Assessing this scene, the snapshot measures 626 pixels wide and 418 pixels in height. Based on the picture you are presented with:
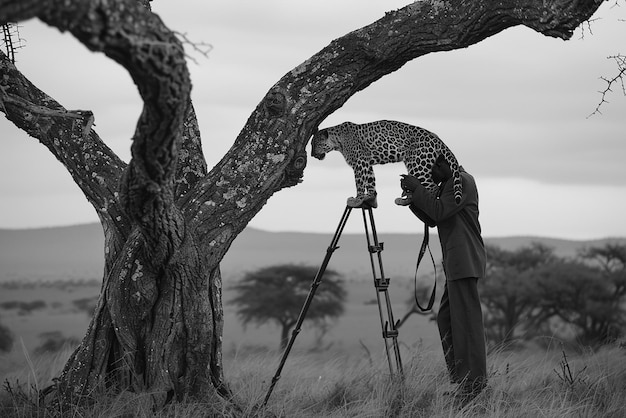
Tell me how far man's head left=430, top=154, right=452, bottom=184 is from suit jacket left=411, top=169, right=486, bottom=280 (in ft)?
0.18

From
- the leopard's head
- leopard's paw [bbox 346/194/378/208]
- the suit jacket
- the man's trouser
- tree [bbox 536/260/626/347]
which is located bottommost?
tree [bbox 536/260/626/347]

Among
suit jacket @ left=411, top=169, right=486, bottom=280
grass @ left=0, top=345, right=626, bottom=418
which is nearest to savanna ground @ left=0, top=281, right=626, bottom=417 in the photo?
grass @ left=0, top=345, right=626, bottom=418

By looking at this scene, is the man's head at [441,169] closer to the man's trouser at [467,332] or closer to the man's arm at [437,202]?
the man's arm at [437,202]

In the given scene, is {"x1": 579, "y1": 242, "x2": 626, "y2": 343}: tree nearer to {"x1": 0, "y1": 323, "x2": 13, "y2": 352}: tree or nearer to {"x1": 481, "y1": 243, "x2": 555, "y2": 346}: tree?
{"x1": 481, "y1": 243, "x2": 555, "y2": 346}: tree

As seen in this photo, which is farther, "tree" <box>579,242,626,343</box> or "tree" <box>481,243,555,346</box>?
"tree" <box>481,243,555,346</box>

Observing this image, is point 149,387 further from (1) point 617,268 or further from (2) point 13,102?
(1) point 617,268

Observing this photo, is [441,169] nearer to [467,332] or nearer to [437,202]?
[437,202]

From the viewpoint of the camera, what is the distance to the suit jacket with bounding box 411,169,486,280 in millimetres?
5746

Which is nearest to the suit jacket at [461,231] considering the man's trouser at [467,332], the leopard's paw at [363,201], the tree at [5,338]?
the man's trouser at [467,332]

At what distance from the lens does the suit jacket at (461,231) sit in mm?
5746

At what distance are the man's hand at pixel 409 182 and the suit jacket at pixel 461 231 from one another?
0.15m

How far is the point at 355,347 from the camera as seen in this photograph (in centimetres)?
2317

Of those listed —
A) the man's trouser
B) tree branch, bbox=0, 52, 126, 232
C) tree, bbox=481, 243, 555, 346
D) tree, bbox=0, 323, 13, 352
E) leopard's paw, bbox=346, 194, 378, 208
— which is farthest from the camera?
tree, bbox=481, 243, 555, 346

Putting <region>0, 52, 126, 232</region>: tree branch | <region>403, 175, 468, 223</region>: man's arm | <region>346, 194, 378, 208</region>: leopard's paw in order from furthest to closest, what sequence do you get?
<region>0, 52, 126, 232</region>: tree branch → <region>403, 175, 468, 223</region>: man's arm → <region>346, 194, 378, 208</region>: leopard's paw
